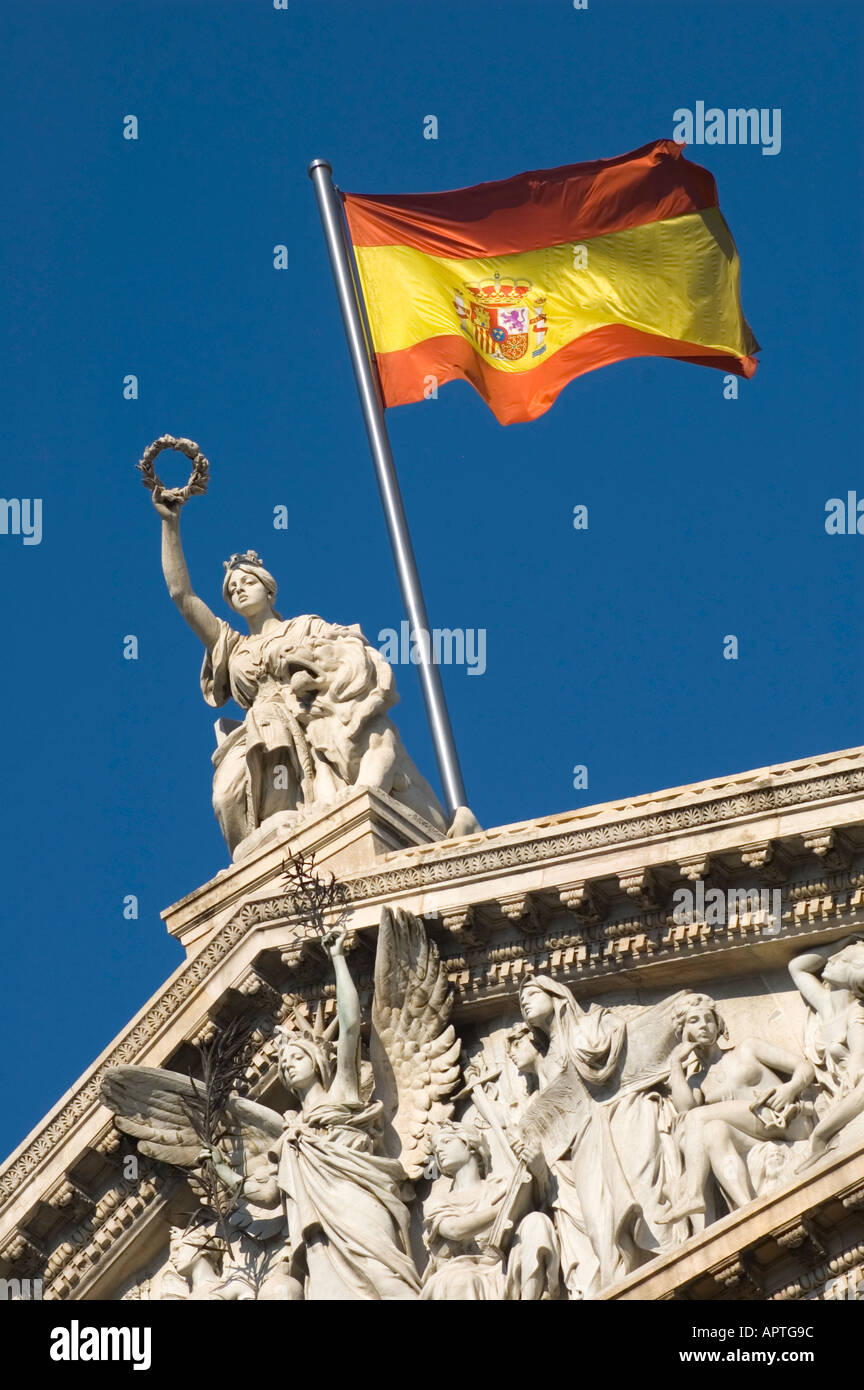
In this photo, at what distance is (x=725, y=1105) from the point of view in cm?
2317

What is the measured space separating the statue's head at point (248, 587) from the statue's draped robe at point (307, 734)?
0.64m

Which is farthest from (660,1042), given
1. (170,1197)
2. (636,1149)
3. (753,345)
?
(753,345)

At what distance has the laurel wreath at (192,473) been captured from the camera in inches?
1107

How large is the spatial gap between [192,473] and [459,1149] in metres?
6.68

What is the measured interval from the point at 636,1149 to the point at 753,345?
10.6 meters

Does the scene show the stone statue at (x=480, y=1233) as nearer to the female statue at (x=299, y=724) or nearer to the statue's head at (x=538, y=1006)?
the statue's head at (x=538, y=1006)

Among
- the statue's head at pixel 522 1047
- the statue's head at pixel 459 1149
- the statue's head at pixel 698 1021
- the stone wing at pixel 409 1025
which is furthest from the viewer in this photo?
the stone wing at pixel 409 1025

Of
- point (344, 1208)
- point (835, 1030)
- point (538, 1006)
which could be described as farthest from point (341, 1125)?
point (835, 1030)

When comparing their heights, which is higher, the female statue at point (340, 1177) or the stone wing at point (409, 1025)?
the stone wing at point (409, 1025)

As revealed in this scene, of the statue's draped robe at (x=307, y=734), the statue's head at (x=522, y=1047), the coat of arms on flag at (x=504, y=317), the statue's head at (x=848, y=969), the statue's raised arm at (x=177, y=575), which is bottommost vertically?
the statue's head at (x=522, y=1047)

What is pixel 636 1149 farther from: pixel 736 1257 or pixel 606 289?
pixel 606 289

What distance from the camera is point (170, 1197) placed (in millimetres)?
25656

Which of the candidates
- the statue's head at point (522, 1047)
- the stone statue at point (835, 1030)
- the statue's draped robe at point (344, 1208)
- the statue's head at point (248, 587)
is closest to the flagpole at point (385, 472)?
the statue's head at point (248, 587)
